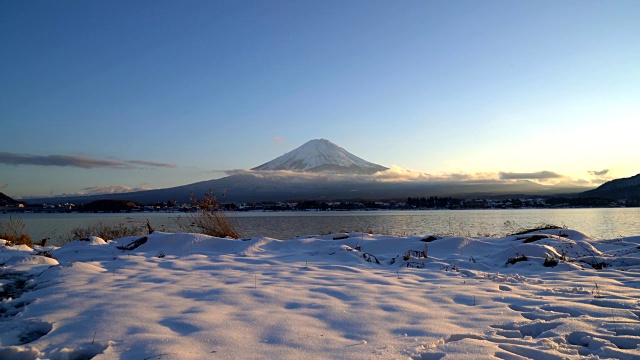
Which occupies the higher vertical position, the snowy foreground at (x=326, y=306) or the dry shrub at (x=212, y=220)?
the dry shrub at (x=212, y=220)

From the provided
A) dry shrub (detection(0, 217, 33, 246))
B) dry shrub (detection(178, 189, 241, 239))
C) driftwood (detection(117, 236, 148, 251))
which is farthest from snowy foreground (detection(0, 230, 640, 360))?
dry shrub (detection(178, 189, 241, 239))

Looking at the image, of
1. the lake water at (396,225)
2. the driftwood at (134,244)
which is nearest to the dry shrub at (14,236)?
the lake water at (396,225)

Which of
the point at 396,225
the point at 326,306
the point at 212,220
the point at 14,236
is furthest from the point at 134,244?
the point at 396,225

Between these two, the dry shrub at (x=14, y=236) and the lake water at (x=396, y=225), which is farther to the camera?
the lake water at (x=396, y=225)

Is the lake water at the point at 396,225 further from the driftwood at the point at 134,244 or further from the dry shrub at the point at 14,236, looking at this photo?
the driftwood at the point at 134,244

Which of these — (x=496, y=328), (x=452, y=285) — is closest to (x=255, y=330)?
(x=496, y=328)

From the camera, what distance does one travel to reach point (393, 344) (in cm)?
186

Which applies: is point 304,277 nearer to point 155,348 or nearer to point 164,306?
point 164,306

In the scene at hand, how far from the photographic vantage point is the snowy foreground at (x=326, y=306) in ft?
5.91

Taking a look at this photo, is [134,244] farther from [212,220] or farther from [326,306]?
[326,306]

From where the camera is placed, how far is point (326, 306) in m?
2.52

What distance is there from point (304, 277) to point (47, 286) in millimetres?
2230

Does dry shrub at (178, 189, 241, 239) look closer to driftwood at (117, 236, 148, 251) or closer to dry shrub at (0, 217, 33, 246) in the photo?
driftwood at (117, 236, 148, 251)

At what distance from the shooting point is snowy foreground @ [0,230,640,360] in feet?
5.91
